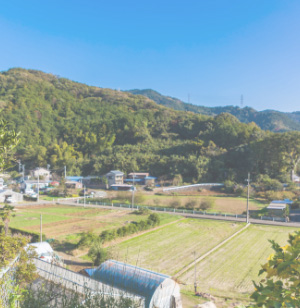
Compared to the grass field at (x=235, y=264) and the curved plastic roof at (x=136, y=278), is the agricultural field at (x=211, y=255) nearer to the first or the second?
the grass field at (x=235, y=264)

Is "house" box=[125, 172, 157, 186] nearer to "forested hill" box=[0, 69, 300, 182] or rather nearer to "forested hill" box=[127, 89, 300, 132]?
"forested hill" box=[0, 69, 300, 182]

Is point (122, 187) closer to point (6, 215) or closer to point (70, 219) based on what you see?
point (70, 219)

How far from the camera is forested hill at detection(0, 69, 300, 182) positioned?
45969 mm

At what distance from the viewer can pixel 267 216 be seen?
24094mm

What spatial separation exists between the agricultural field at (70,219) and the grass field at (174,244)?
9.55ft

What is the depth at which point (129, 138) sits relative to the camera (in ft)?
223

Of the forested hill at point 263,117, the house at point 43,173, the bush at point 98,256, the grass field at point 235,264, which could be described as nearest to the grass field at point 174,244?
the bush at point 98,256

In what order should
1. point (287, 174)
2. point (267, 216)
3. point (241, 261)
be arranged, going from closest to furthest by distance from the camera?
point (241, 261)
point (267, 216)
point (287, 174)

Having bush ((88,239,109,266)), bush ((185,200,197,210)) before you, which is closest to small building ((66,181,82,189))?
bush ((185,200,197,210))

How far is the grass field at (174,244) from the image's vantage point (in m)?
13.6

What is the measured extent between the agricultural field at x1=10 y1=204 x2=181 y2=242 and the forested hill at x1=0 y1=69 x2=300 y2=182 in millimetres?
22593

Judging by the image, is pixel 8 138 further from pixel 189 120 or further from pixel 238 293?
pixel 189 120

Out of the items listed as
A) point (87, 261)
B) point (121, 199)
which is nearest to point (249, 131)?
point (121, 199)

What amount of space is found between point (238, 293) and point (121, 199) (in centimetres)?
2454
